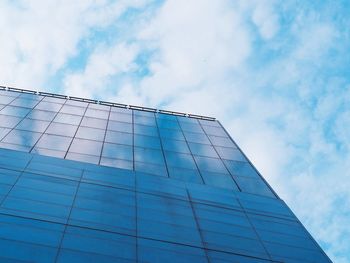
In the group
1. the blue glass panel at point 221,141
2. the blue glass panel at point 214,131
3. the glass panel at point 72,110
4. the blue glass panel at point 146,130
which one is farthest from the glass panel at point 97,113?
the blue glass panel at point 221,141

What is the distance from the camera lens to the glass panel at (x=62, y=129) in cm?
2686

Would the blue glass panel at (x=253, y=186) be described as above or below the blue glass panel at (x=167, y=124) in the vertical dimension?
below

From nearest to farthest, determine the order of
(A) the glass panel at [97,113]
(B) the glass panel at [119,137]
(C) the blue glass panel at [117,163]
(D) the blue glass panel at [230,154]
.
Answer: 1. (C) the blue glass panel at [117,163]
2. (B) the glass panel at [119,137]
3. (D) the blue glass panel at [230,154]
4. (A) the glass panel at [97,113]

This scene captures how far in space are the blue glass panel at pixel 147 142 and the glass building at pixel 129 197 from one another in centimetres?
8

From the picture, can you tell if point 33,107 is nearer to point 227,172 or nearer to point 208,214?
point 227,172

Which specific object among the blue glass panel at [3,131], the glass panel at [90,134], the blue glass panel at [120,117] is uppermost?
the blue glass panel at [120,117]

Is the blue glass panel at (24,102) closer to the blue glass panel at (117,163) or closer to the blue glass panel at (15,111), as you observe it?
the blue glass panel at (15,111)

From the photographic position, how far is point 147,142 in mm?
28422

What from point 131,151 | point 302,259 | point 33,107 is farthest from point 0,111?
point 302,259

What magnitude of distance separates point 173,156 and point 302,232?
9525mm

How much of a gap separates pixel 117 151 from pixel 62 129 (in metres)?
4.77

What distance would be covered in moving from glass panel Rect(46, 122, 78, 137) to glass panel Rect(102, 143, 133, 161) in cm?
282

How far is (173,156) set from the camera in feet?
87.3

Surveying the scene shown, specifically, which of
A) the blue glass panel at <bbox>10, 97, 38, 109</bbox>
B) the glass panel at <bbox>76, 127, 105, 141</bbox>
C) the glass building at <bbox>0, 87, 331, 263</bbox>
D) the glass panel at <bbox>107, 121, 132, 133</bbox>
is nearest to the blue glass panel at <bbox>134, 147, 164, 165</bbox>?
the glass building at <bbox>0, 87, 331, 263</bbox>
